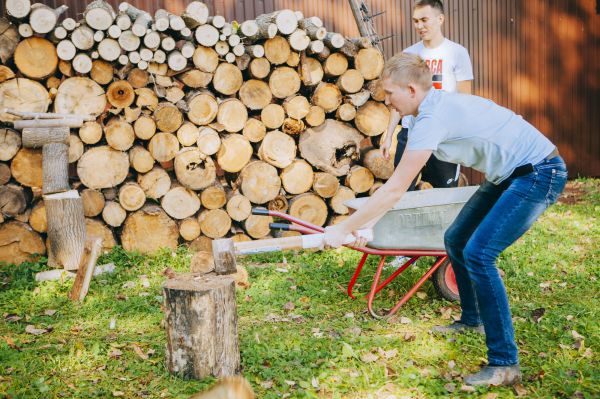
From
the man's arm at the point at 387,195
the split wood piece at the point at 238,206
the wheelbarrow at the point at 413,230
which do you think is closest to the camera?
the man's arm at the point at 387,195

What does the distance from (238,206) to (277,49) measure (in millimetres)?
1413

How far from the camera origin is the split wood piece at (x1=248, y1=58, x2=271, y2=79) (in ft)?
17.1

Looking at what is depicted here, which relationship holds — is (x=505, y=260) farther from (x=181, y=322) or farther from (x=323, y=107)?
(x=181, y=322)

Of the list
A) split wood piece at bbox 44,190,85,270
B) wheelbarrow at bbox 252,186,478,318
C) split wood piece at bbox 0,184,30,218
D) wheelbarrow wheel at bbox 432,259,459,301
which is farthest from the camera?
split wood piece at bbox 0,184,30,218

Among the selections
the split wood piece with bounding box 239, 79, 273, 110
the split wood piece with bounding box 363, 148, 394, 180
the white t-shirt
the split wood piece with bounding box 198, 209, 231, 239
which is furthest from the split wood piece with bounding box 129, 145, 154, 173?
the white t-shirt

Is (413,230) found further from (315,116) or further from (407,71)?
(315,116)

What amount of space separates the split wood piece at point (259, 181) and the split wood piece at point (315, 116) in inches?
21.1

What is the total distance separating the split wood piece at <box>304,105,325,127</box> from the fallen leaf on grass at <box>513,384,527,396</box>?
3.13 m

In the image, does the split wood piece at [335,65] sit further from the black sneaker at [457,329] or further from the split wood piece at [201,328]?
the split wood piece at [201,328]

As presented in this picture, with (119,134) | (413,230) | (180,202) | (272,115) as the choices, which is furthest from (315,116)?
(413,230)

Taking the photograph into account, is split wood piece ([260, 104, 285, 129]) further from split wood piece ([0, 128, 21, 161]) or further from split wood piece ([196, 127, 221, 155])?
split wood piece ([0, 128, 21, 161])

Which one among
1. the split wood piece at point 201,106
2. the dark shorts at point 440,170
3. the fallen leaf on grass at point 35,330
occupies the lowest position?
the fallen leaf on grass at point 35,330

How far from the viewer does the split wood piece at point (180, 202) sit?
207 inches

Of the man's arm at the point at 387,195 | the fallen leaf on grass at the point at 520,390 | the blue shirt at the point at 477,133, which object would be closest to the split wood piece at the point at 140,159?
the man's arm at the point at 387,195
